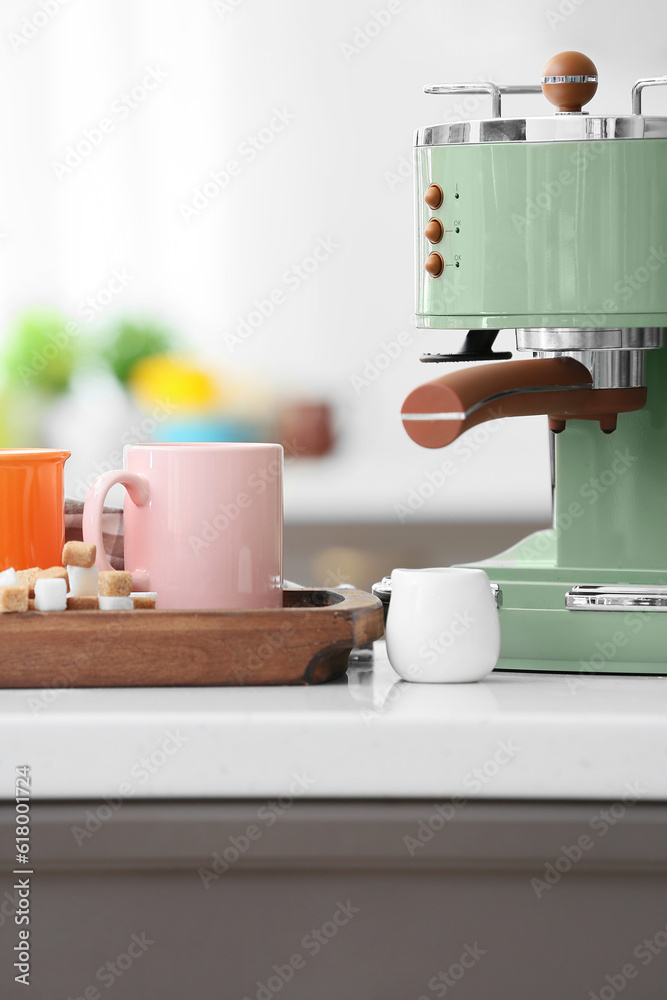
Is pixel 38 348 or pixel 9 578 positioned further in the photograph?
pixel 38 348

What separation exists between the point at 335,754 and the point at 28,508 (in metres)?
0.30

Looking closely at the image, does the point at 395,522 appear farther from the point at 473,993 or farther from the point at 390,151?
the point at 473,993

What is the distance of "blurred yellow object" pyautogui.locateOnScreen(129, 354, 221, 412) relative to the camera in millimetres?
3232

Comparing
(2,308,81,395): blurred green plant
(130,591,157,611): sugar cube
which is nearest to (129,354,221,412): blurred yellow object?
(2,308,81,395): blurred green plant

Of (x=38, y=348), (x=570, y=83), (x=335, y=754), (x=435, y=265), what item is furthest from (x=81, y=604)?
(x=38, y=348)

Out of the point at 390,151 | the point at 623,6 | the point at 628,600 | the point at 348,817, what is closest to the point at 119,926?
the point at 348,817

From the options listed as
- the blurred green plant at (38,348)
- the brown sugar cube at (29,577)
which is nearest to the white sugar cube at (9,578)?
the brown sugar cube at (29,577)

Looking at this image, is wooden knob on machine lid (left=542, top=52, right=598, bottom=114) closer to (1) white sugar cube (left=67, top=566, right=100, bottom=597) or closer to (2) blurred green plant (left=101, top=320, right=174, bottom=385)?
(1) white sugar cube (left=67, top=566, right=100, bottom=597)

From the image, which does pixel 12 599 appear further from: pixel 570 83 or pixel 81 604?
pixel 570 83

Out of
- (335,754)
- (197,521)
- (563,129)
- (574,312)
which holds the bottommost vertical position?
(335,754)

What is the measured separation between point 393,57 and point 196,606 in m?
2.62

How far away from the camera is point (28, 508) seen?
752 mm

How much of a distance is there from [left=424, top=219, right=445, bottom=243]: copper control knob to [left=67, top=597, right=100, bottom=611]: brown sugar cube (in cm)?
33

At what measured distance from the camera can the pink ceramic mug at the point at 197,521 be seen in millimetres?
705
